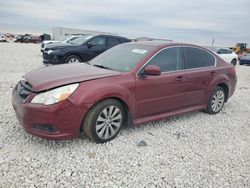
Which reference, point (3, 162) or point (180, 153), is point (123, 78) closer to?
point (180, 153)

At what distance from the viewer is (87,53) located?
1032 cm

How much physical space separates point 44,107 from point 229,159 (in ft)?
8.87

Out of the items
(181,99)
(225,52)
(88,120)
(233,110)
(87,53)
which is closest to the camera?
(88,120)

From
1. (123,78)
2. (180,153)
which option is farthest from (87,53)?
(180,153)

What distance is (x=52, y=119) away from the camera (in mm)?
3215

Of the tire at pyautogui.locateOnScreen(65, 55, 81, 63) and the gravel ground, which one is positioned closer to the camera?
the gravel ground

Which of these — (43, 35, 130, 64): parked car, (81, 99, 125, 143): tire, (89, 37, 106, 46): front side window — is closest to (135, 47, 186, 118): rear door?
(81, 99, 125, 143): tire

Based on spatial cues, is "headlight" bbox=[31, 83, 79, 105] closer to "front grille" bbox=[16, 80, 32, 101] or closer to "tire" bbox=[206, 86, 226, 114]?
"front grille" bbox=[16, 80, 32, 101]

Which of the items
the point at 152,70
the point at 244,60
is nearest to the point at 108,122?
the point at 152,70

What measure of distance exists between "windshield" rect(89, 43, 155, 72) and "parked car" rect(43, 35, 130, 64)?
17.8 ft

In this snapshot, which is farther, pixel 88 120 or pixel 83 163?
pixel 88 120

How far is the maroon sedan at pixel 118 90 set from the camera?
129 inches

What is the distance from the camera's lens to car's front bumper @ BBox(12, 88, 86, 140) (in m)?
3.20

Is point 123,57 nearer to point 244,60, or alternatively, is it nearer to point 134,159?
point 134,159
